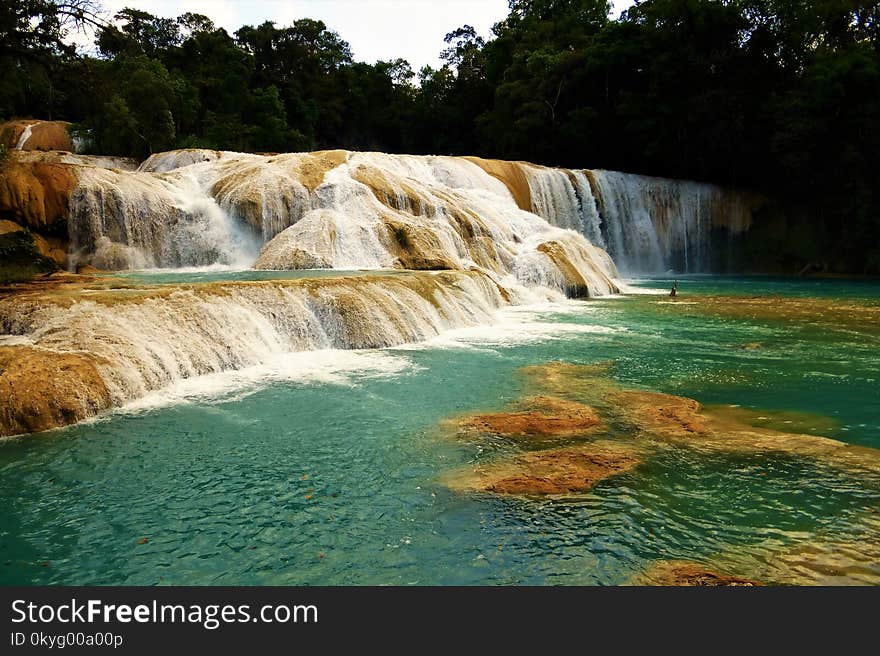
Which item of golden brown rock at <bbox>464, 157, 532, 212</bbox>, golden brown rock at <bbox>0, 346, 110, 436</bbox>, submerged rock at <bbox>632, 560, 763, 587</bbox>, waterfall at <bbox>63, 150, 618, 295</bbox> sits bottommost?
submerged rock at <bbox>632, 560, 763, 587</bbox>

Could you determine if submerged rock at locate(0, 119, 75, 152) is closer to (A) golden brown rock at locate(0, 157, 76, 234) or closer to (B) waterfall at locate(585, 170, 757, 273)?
(A) golden brown rock at locate(0, 157, 76, 234)

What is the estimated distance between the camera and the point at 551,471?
17.6ft

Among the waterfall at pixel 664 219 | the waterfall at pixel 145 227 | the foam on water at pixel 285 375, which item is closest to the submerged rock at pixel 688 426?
the foam on water at pixel 285 375

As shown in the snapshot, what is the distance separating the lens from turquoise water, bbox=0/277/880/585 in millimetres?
3990

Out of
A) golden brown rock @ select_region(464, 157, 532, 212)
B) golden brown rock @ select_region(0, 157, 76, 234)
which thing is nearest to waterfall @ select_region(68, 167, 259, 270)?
golden brown rock @ select_region(0, 157, 76, 234)

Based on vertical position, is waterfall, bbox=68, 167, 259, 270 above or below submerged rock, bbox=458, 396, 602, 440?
above

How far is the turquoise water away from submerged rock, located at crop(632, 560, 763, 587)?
0.10m

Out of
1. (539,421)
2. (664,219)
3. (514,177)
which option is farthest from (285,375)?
(664,219)

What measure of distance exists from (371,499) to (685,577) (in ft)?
7.62

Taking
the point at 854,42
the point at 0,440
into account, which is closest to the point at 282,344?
the point at 0,440

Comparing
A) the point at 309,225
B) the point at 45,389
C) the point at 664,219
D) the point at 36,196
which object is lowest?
the point at 45,389

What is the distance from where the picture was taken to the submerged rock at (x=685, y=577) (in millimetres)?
3693

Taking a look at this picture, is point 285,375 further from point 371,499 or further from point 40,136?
point 40,136
